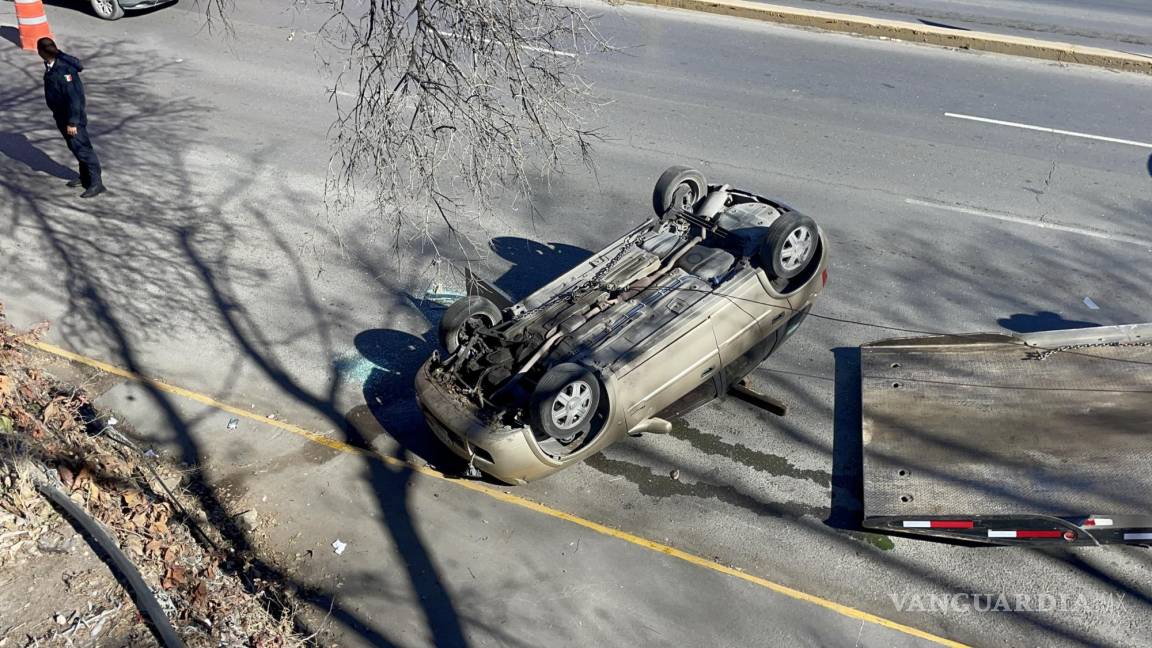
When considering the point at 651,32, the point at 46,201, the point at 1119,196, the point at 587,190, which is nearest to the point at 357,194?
the point at 587,190

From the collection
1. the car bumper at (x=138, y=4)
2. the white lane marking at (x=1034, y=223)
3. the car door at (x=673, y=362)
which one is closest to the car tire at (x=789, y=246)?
the car door at (x=673, y=362)

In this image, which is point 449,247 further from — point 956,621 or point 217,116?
point 956,621

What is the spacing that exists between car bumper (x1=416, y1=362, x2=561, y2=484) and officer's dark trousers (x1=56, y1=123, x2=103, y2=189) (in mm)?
6316

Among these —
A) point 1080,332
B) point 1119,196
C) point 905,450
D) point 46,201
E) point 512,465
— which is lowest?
point 46,201

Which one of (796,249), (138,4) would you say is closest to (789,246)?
(796,249)

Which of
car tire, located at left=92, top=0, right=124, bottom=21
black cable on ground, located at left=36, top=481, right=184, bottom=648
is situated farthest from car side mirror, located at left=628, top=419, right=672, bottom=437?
car tire, located at left=92, top=0, right=124, bottom=21

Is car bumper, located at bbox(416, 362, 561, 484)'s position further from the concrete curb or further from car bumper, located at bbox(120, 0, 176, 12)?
car bumper, located at bbox(120, 0, 176, 12)

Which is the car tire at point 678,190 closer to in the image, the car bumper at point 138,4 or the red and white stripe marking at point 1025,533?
the red and white stripe marking at point 1025,533

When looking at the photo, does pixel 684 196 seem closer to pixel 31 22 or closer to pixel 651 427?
pixel 651 427

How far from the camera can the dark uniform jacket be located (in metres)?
10.5

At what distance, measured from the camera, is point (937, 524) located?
21.3 ft

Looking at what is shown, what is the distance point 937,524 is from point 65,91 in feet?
33.1

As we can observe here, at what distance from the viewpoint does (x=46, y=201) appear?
11.2 meters

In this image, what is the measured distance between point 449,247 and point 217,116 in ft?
16.8
